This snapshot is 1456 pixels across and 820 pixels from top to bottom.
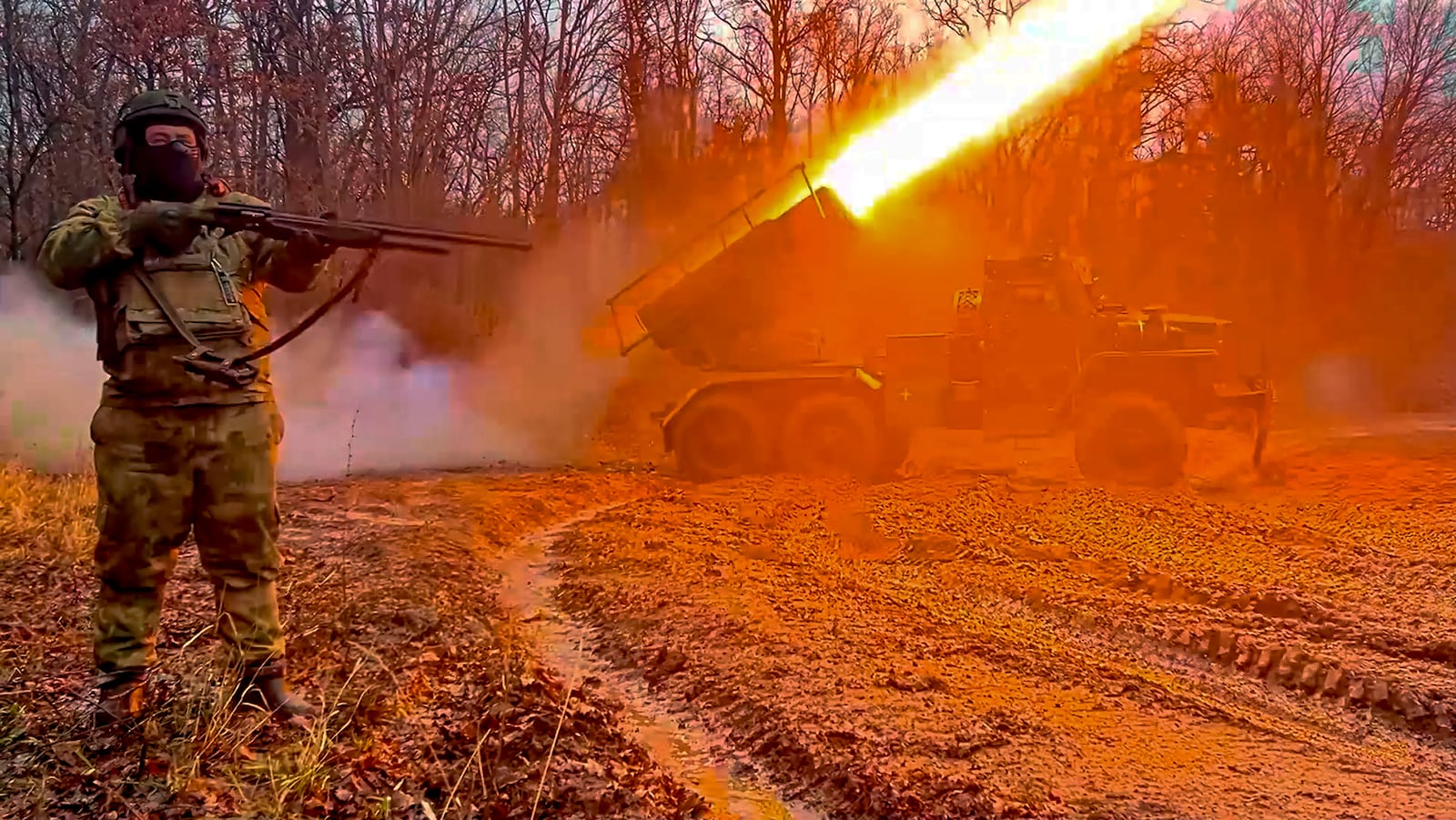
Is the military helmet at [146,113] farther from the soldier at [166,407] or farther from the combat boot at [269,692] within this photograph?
the combat boot at [269,692]

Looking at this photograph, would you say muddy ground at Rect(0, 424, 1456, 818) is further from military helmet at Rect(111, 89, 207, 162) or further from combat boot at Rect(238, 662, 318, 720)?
military helmet at Rect(111, 89, 207, 162)

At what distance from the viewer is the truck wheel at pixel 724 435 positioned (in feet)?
37.7

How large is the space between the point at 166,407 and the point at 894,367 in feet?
28.8

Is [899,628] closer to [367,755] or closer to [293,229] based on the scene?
[367,755]

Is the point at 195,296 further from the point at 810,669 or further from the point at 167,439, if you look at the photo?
the point at 810,669

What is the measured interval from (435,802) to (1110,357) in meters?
8.91

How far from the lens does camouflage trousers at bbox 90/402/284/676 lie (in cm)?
381

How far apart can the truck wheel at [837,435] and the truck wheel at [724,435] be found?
0.41 meters

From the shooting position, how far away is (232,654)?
4098 mm

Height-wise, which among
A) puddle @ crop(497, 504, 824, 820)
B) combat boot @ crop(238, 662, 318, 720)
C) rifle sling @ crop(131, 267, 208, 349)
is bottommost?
puddle @ crop(497, 504, 824, 820)

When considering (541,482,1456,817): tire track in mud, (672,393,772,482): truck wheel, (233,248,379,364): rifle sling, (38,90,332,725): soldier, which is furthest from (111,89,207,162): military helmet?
(672,393,772,482): truck wheel

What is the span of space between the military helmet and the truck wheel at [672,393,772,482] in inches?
309

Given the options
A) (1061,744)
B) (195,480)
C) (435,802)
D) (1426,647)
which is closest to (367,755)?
(435,802)

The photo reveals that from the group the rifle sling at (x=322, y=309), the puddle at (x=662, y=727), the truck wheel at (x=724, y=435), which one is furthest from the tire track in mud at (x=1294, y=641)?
the truck wheel at (x=724, y=435)
